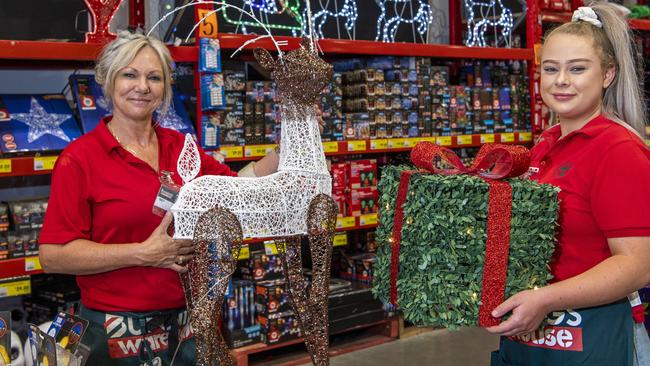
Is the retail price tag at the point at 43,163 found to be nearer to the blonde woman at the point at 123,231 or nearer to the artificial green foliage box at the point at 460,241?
the blonde woman at the point at 123,231

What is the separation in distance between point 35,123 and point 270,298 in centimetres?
155

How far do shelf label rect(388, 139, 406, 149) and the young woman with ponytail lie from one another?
260cm

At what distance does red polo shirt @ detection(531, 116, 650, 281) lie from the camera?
1.64m

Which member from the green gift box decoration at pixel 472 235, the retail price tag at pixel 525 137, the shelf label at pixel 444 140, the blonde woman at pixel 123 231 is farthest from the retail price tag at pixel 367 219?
the green gift box decoration at pixel 472 235

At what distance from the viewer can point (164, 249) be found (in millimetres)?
2051

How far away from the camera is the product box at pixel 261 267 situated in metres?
4.20

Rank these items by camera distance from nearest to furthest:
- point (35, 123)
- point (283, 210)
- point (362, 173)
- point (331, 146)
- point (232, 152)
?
point (283, 210) → point (35, 123) → point (232, 152) → point (331, 146) → point (362, 173)

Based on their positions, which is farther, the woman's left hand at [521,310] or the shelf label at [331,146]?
the shelf label at [331,146]

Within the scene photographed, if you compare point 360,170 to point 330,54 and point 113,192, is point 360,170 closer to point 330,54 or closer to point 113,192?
point 330,54

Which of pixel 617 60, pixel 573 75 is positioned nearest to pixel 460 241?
pixel 573 75

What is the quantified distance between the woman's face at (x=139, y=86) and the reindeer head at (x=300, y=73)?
38 centimetres

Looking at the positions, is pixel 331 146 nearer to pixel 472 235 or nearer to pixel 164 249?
pixel 164 249

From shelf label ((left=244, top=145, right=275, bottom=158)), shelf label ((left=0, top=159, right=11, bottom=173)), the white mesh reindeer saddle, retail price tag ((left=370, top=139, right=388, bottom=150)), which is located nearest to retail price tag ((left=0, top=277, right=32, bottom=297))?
shelf label ((left=0, top=159, right=11, bottom=173))

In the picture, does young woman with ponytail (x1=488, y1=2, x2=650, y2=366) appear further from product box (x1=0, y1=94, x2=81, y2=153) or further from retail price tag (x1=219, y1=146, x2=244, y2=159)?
product box (x1=0, y1=94, x2=81, y2=153)
